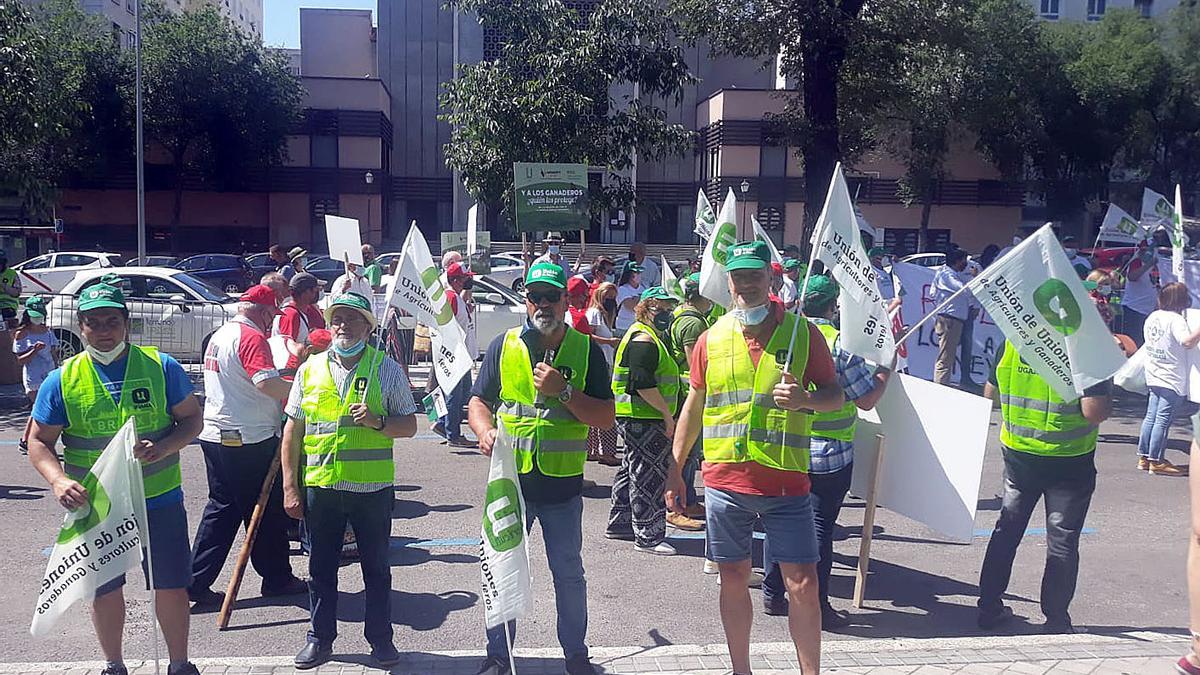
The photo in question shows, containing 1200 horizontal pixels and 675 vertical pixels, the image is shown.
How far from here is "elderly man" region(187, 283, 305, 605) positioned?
5.50 m

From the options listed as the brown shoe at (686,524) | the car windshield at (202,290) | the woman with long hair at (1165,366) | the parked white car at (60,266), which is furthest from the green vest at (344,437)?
the parked white car at (60,266)

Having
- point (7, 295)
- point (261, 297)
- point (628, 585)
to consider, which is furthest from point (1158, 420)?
point (7, 295)

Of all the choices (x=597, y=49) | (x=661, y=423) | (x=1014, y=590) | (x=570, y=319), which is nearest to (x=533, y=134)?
(x=597, y=49)

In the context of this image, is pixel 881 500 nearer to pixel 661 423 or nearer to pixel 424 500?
pixel 661 423

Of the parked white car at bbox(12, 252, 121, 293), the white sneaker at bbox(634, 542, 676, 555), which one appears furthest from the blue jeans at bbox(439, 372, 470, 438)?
the parked white car at bbox(12, 252, 121, 293)

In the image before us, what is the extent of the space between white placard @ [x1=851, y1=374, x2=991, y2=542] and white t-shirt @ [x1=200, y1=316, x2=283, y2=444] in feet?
11.3

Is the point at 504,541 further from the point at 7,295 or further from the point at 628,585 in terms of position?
the point at 7,295

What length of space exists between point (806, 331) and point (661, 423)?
2476 mm

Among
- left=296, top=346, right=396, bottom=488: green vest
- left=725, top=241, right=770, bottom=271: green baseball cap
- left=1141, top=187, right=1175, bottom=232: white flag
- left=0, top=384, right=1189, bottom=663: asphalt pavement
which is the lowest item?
left=0, top=384, right=1189, bottom=663: asphalt pavement

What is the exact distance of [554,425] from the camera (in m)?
4.43

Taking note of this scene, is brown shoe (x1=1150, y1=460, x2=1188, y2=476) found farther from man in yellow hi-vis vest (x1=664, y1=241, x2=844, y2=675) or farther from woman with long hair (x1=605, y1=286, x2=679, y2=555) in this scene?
man in yellow hi-vis vest (x1=664, y1=241, x2=844, y2=675)

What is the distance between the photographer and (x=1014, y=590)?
6.10 metres

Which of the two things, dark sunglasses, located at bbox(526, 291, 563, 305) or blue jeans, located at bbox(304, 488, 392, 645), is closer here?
dark sunglasses, located at bbox(526, 291, 563, 305)

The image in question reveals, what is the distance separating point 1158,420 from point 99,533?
8.89 meters
